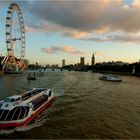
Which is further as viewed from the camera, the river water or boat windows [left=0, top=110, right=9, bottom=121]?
boat windows [left=0, top=110, right=9, bottom=121]

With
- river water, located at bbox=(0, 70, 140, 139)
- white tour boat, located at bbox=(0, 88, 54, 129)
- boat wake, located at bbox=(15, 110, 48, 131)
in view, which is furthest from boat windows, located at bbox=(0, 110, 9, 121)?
boat wake, located at bbox=(15, 110, 48, 131)

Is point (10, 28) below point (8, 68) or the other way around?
the other way around

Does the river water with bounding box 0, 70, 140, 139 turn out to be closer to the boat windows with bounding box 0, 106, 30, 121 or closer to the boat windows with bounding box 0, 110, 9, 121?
the boat windows with bounding box 0, 106, 30, 121

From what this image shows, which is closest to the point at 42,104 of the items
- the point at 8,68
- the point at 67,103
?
the point at 67,103

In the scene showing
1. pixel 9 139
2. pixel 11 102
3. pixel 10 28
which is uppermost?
pixel 10 28

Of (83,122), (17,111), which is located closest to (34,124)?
(17,111)

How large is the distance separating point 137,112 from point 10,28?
317 ft

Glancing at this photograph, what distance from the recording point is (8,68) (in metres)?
148

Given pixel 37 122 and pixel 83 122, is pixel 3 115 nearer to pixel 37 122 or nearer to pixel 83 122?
pixel 37 122

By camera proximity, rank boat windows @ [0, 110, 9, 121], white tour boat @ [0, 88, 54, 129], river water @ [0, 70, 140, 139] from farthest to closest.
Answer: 1. boat windows @ [0, 110, 9, 121]
2. white tour boat @ [0, 88, 54, 129]
3. river water @ [0, 70, 140, 139]

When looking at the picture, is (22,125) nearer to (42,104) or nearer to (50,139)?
(50,139)

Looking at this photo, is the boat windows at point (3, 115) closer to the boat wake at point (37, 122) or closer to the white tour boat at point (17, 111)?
the white tour boat at point (17, 111)

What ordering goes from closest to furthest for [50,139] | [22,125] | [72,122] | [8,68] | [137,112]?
[50,139] < [22,125] < [72,122] < [137,112] < [8,68]

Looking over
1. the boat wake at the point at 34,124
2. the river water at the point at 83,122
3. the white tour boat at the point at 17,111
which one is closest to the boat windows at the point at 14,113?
the white tour boat at the point at 17,111
